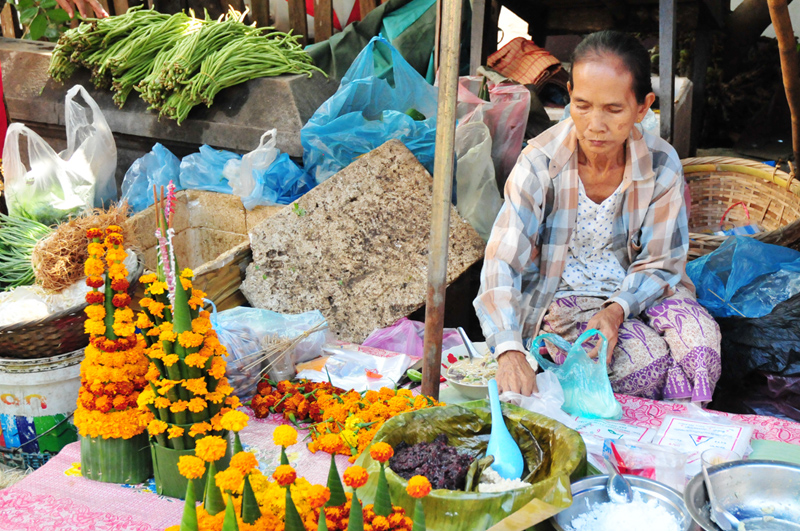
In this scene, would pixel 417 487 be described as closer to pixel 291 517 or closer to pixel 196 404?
pixel 291 517

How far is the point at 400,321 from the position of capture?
294 centimetres

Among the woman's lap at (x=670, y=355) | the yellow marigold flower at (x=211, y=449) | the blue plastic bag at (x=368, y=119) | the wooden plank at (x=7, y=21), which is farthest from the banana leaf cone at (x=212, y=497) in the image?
the wooden plank at (x=7, y=21)

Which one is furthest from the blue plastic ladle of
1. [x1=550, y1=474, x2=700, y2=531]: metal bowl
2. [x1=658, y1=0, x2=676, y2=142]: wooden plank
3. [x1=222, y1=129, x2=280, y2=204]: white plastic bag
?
[x1=658, y1=0, x2=676, y2=142]: wooden plank

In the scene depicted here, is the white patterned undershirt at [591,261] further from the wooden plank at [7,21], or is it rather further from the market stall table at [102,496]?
the wooden plank at [7,21]

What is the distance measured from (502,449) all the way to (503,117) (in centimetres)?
214

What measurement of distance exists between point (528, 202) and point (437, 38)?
63.1 inches

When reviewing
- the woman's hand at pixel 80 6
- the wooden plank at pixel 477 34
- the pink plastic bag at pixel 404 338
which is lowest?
the pink plastic bag at pixel 404 338

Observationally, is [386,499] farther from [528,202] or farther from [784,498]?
[528,202]

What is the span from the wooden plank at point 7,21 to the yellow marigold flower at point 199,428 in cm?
517

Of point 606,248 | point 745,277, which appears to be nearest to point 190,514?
point 606,248

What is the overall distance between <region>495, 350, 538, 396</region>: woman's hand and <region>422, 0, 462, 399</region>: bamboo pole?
0.26 metres

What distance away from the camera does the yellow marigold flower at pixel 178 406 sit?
1489 millimetres

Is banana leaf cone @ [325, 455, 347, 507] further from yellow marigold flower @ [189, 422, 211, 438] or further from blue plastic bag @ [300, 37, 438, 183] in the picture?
blue plastic bag @ [300, 37, 438, 183]

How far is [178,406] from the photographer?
1494mm
